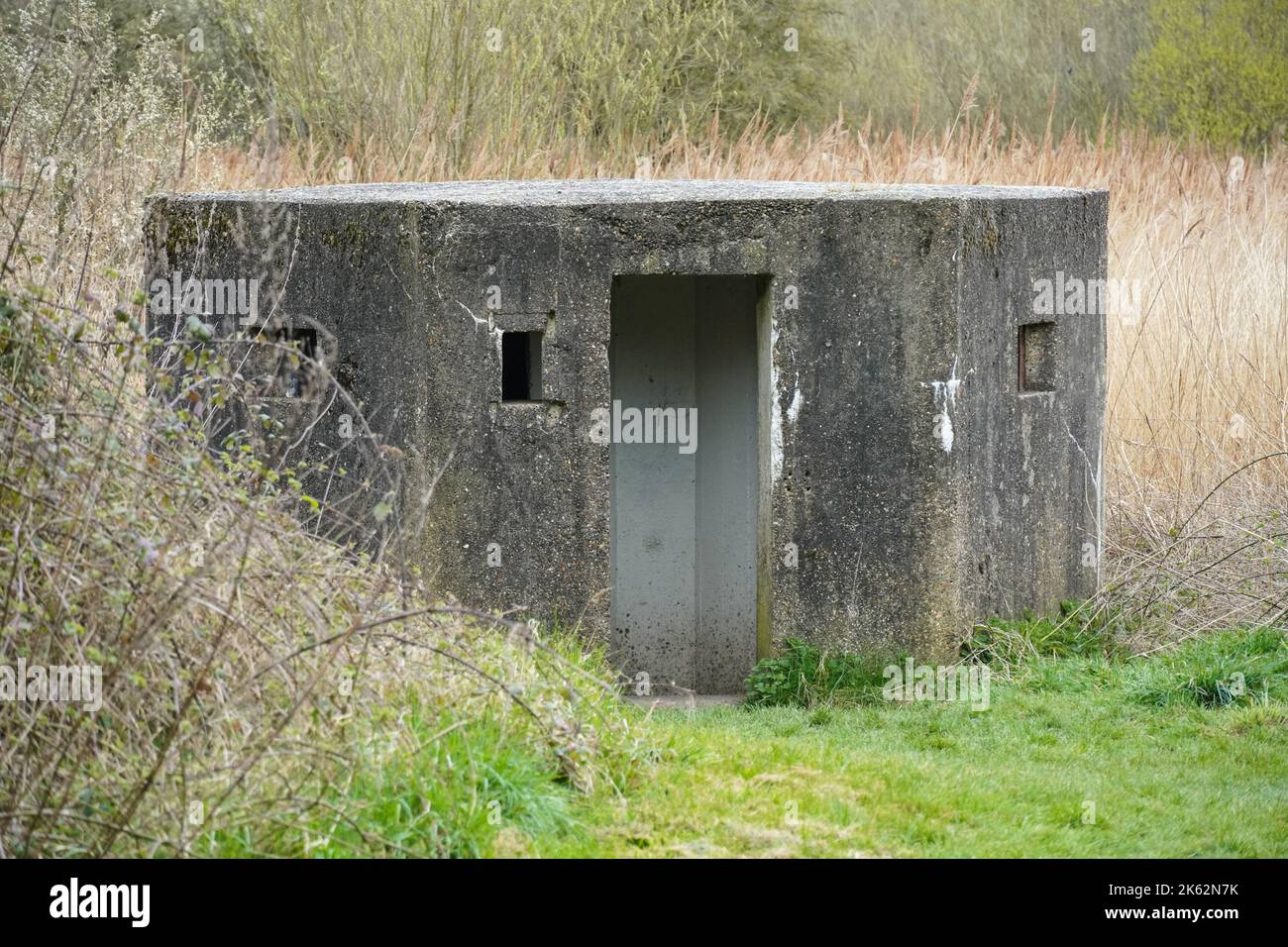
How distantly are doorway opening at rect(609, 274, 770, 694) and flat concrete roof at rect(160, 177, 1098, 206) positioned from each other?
63 cm

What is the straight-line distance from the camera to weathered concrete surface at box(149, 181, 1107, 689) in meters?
5.70

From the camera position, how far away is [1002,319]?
243 inches

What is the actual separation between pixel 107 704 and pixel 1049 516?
4163 mm

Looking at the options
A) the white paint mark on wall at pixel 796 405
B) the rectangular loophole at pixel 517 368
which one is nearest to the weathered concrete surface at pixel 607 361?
the white paint mark on wall at pixel 796 405

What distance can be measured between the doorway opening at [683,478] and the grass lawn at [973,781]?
129cm

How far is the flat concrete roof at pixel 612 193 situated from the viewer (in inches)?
227

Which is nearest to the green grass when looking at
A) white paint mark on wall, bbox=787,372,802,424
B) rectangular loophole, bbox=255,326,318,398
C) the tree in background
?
white paint mark on wall, bbox=787,372,802,424

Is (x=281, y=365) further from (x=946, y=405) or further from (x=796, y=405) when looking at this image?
(x=946, y=405)

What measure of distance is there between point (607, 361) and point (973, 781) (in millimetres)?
2068

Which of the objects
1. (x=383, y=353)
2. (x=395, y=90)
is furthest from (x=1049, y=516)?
(x=395, y=90)

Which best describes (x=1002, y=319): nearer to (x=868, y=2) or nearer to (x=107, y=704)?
(x=107, y=704)

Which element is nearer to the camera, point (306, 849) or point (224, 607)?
point (306, 849)

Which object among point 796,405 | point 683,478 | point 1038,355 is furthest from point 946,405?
point 683,478

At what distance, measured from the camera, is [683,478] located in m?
7.16
